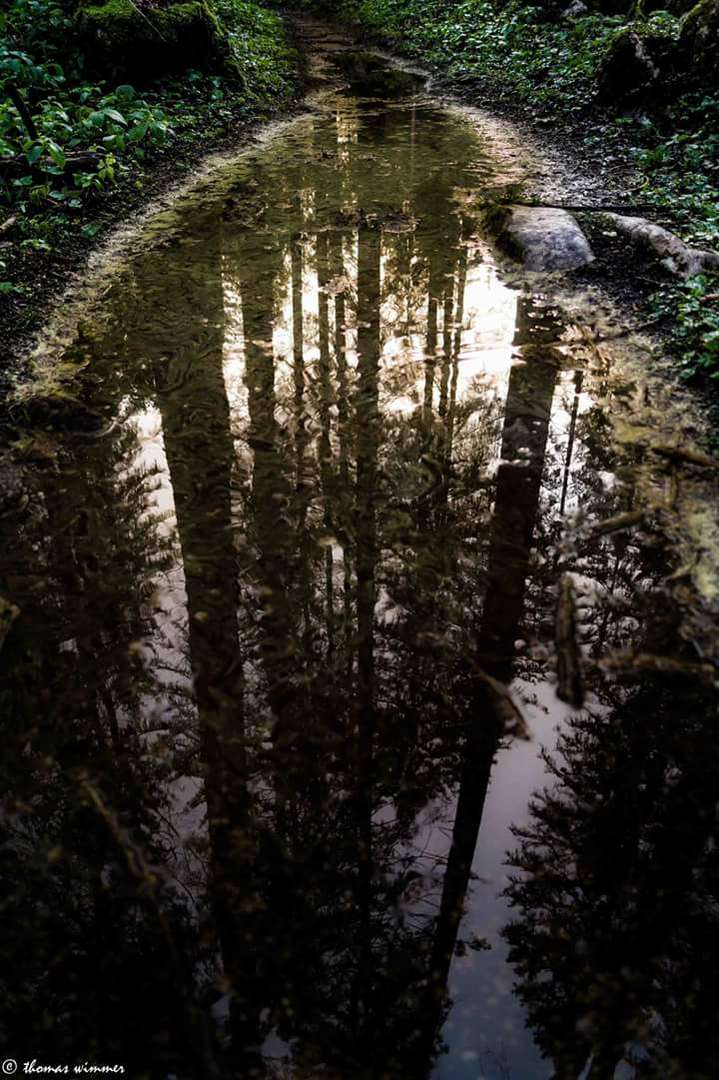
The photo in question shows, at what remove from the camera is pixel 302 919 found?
88.0 inches

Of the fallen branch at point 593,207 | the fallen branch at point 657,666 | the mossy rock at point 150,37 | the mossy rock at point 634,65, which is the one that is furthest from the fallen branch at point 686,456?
the mossy rock at point 150,37

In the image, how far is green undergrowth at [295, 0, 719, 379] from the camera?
5473 millimetres

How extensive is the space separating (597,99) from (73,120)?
718 centimetres

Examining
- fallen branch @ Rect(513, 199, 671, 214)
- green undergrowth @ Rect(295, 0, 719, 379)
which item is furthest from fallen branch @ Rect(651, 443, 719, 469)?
fallen branch @ Rect(513, 199, 671, 214)

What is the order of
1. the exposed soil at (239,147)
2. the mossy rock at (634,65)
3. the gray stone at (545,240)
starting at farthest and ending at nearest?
the mossy rock at (634,65) < the gray stone at (545,240) < the exposed soil at (239,147)

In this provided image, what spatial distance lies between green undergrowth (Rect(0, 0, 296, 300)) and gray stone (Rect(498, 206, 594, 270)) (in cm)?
427

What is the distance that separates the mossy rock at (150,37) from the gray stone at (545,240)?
269 inches

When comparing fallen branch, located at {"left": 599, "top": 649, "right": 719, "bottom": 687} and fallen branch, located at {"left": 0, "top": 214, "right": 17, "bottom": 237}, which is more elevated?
fallen branch, located at {"left": 0, "top": 214, "right": 17, "bottom": 237}

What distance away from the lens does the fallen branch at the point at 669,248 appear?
571cm

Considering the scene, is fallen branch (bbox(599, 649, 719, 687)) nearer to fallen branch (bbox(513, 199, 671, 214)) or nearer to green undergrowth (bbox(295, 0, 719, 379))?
green undergrowth (bbox(295, 0, 719, 379))

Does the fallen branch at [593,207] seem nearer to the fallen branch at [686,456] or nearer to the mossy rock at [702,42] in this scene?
the mossy rock at [702,42]

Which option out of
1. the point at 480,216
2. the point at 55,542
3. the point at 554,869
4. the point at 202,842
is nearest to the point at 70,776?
the point at 202,842

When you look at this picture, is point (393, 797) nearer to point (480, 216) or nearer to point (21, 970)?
point (21, 970)

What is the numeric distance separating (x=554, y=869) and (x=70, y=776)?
1.80 m
